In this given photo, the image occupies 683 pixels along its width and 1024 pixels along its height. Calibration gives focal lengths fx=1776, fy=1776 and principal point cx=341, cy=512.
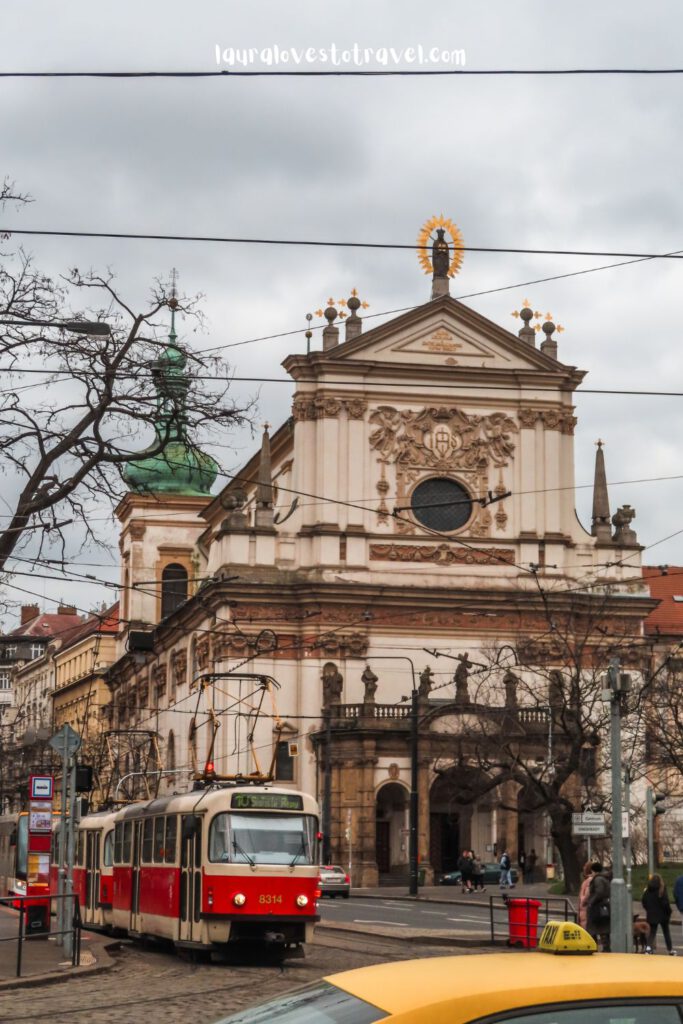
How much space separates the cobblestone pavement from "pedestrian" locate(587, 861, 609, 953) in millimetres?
2655

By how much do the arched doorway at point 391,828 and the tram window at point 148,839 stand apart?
37963 mm

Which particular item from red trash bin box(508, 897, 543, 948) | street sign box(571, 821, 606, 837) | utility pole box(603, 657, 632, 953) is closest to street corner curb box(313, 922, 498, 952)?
red trash bin box(508, 897, 543, 948)

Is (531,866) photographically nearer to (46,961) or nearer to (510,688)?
(510,688)

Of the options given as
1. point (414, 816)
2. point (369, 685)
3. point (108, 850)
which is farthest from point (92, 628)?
point (108, 850)

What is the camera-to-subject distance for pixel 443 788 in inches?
2566

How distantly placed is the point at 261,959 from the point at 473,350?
47125 mm

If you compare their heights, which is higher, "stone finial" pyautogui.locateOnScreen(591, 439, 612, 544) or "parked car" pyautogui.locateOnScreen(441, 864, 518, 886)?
"stone finial" pyautogui.locateOnScreen(591, 439, 612, 544)

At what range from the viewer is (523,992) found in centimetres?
509

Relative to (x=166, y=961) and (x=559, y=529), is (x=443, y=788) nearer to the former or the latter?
(x=559, y=529)

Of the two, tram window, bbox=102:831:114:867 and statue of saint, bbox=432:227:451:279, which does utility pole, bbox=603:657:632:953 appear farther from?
statue of saint, bbox=432:227:451:279

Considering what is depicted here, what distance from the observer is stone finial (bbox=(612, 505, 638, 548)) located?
69875 mm

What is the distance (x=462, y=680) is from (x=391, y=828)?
7.00 metres

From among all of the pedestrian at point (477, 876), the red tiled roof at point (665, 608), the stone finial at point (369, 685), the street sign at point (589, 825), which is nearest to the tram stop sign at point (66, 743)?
the street sign at point (589, 825)

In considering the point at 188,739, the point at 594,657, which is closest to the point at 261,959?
the point at 594,657
